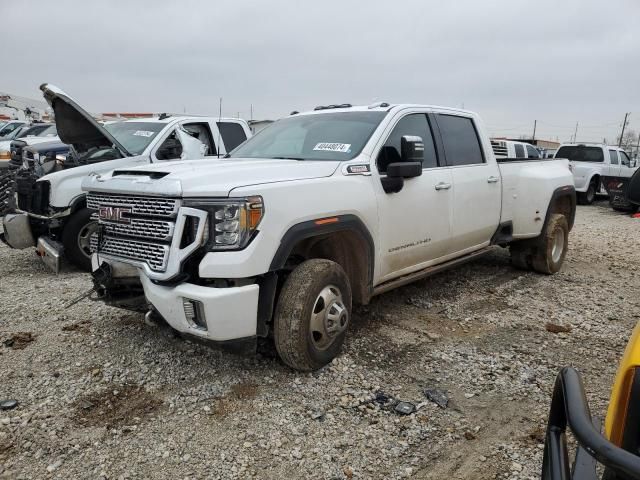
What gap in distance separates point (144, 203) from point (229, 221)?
26.0 inches

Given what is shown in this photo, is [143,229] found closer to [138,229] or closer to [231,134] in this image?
[138,229]

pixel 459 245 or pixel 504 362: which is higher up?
pixel 459 245

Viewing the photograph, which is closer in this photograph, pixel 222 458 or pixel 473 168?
pixel 222 458

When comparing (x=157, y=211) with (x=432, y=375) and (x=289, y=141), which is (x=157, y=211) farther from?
(x=432, y=375)

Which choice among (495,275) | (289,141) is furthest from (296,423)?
(495,275)

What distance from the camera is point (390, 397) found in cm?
335

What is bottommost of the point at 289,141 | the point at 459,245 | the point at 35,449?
the point at 35,449

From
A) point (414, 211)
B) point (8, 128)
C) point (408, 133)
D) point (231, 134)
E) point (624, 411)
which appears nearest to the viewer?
point (624, 411)

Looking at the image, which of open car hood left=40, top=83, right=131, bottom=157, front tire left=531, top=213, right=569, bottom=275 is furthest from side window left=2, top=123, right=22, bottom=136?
front tire left=531, top=213, right=569, bottom=275

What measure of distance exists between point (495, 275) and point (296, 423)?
413cm

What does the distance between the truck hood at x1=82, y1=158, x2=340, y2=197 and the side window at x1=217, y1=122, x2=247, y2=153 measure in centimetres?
426

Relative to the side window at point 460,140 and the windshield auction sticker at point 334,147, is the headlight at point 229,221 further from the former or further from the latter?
the side window at point 460,140

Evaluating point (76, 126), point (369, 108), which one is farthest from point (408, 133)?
point (76, 126)

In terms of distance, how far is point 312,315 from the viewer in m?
3.42
